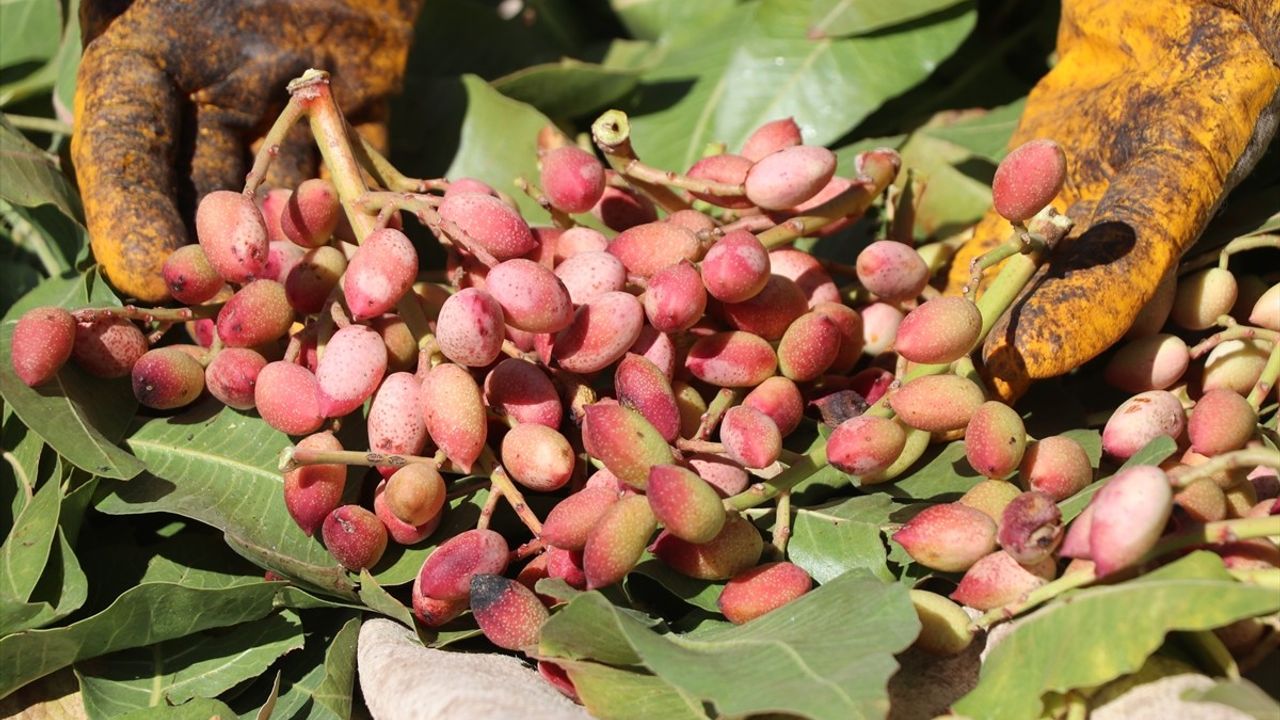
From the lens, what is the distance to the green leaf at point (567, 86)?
1.76 meters

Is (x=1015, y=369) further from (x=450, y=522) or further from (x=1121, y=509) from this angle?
(x=450, y=522)

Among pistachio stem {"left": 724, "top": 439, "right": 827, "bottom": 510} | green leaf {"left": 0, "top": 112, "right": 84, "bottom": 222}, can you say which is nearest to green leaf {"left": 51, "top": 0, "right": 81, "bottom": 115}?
green leaf {"left": 0, "top": 112, "right": 84, "bottom": 222}

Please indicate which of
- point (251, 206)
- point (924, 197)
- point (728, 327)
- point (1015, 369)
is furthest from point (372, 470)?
point (924, 197)

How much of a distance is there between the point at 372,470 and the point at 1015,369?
0.70 meters

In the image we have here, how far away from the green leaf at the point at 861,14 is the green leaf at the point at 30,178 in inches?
44.9

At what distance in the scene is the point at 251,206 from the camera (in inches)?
45.9

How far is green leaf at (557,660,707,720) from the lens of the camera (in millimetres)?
946

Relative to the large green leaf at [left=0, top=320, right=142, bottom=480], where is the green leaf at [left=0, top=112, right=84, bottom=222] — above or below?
above

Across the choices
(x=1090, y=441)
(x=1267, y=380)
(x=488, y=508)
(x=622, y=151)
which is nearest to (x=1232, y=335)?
(x=1267, y=380)

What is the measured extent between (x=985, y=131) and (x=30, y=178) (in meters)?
1.37

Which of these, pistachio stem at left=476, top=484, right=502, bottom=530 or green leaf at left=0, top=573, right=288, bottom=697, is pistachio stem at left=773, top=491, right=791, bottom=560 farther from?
green leaf at left=0, top=573, right=288, bottom=697

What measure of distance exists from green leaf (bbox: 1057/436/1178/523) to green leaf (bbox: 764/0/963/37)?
3.18ft

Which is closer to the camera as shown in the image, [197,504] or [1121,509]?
[1121,509]

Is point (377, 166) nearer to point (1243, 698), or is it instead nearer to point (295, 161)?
point (295, 161)
